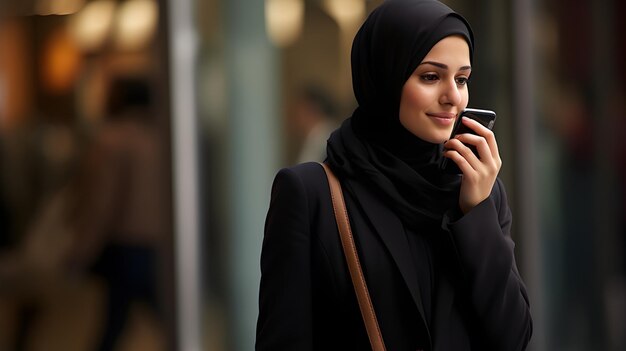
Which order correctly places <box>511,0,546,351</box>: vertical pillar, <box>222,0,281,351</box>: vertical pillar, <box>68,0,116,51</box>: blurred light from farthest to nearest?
<box>511,0,546,351</box>: vertical pillar < <box>222,0,281,351</box>: vertical pillar < <box>68,0,116,51</box>: blurred light

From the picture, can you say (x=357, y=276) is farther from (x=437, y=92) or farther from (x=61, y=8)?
(x=61, y=8)

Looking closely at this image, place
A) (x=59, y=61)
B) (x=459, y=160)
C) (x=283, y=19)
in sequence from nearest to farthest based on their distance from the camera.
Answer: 1. (x=459, y=160)
2. (x=59, y=61)
3. (x=283, y=19)

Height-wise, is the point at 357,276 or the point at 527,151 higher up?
the point at 357,276

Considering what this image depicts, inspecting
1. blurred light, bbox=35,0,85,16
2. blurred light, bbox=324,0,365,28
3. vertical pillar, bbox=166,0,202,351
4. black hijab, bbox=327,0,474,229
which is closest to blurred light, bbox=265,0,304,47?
blurred light, bbox=324,0,365,28

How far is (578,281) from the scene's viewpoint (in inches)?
275

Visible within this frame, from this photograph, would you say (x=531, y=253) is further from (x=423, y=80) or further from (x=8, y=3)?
(x=423, y=80)

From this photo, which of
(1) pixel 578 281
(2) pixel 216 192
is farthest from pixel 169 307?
(1) pixel 578 281

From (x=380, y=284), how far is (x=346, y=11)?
3914 mm

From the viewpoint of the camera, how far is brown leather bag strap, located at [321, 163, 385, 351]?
2033 mm

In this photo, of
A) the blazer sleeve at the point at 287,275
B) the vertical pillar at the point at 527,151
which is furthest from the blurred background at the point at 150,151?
the blazer sleeve at the point at 287,275

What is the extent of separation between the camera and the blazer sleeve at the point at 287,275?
206 cm

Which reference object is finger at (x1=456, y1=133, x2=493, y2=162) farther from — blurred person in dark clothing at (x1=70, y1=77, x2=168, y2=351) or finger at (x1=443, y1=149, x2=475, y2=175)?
blurred person in dark clothing at (x1=70, y1=77, x2=168, y2=351)

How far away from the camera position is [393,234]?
6.81 feet

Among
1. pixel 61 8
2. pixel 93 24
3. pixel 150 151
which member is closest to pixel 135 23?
pixel 93 24
